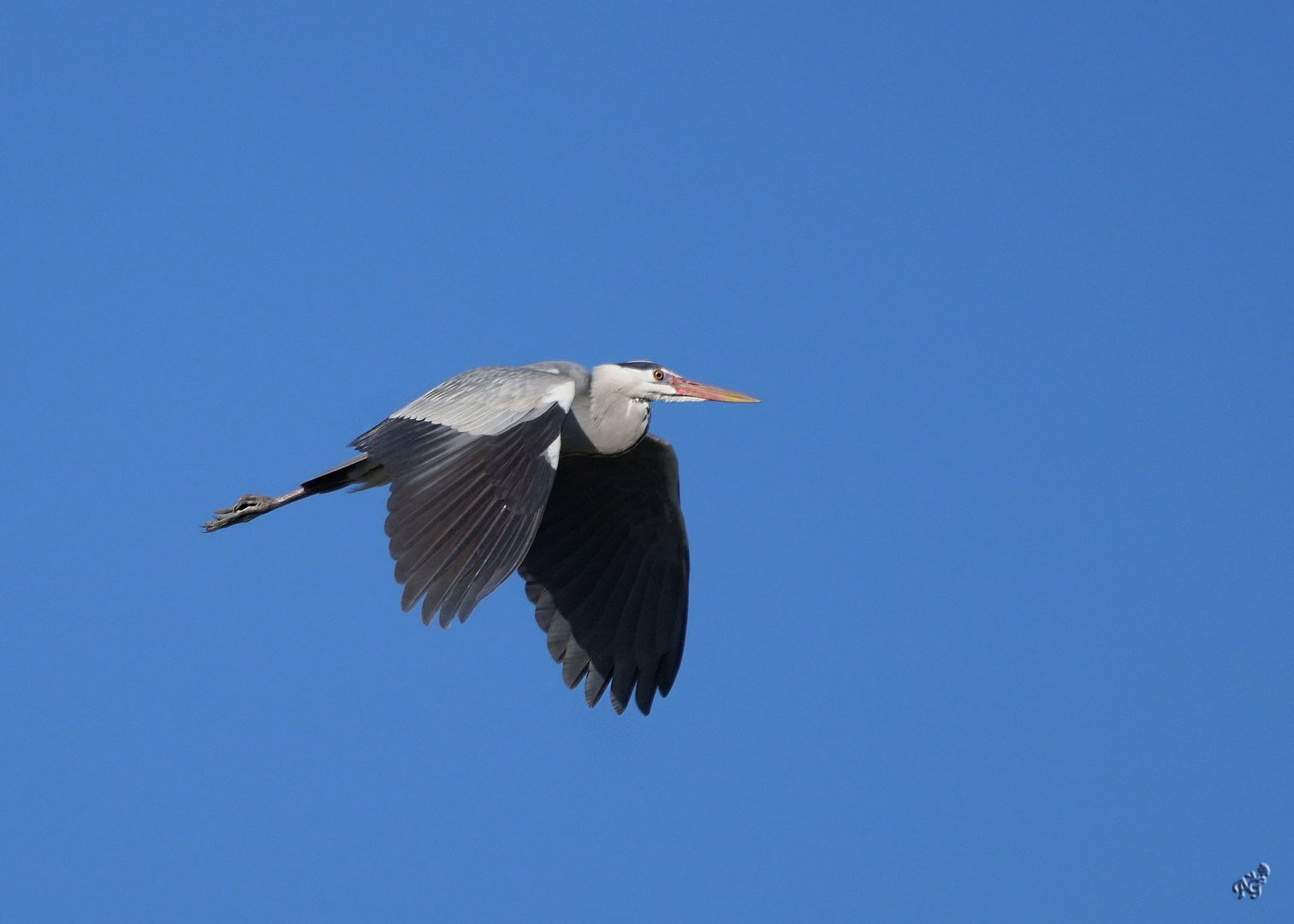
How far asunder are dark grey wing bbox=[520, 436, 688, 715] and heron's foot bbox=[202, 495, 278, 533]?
1.92 metres

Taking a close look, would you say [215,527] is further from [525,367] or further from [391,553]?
[391,553]

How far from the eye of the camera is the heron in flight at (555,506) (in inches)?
302

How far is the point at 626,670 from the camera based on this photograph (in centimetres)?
1076

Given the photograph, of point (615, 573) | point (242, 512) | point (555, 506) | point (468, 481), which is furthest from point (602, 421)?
point (242, 512)

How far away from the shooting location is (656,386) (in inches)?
388

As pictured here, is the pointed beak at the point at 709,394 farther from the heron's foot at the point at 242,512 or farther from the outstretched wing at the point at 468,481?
the heron's foot at the point at 242,512

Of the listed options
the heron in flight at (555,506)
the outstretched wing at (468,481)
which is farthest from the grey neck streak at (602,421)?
the outstretched wing at (468,481)

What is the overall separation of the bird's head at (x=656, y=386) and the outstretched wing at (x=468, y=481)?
835mm

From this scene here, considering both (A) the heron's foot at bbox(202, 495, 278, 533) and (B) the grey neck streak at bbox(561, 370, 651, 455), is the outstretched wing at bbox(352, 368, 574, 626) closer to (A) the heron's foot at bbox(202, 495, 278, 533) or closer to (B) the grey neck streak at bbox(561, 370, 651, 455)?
(B) the grey neck streak at bbox(561, 370, 651, 455)

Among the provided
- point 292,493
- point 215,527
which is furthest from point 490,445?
point 215,527

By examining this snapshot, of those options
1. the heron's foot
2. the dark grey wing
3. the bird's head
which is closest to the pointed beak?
the bird's head

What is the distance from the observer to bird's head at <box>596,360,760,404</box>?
32.3 ft

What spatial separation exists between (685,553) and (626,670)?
980 millimetres

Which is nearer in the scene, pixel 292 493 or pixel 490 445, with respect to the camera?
pixel 490 445
